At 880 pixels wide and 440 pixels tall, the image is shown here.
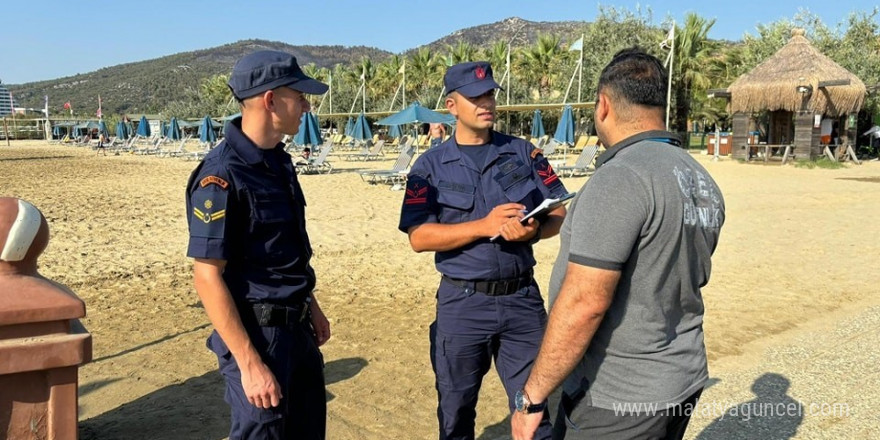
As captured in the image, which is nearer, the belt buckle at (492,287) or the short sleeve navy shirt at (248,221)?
the short sleeve navy shirt at (248,221)

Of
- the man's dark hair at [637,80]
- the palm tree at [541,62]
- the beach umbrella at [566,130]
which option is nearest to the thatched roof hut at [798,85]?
the beach umbrella at [566,130]

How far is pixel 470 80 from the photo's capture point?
2.76m

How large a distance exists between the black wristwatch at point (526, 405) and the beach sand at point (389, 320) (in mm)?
1640

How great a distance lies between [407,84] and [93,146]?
25084mm

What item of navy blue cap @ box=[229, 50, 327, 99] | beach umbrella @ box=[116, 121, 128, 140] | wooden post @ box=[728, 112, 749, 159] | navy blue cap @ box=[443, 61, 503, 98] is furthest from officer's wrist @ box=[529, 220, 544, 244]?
beach umbrella @ box=[116, 121, 128, 140]

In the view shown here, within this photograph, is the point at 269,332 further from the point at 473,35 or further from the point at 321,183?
the point at 473,35

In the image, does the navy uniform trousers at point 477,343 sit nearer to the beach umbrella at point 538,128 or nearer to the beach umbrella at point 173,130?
the beach umbrella at point 538,128

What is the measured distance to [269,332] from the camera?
6.73 feet

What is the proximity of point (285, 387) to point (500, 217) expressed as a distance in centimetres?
99

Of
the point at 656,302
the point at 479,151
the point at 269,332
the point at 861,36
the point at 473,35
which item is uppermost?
the point at 473,35

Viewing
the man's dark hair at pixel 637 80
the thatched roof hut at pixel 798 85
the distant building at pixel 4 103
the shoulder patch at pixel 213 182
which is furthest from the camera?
the distant building at pixel 4 103

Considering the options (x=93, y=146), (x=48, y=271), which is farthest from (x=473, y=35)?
(x=48, y=271)

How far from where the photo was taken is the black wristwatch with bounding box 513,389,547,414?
1.80m

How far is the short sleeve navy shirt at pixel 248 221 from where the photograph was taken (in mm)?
1887
